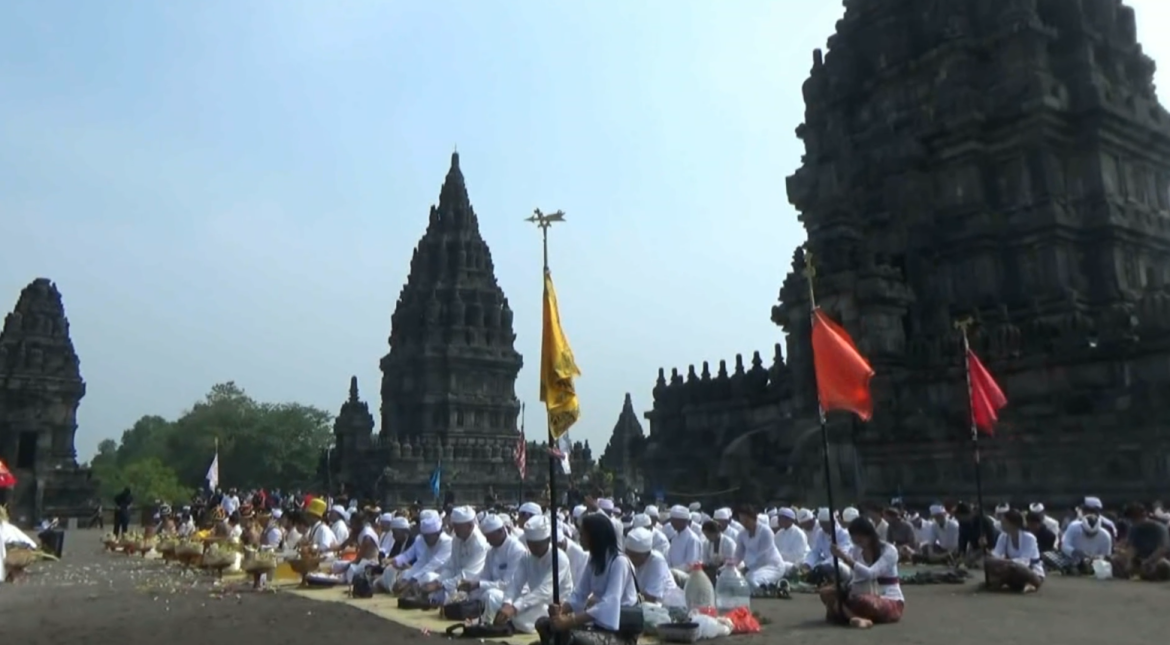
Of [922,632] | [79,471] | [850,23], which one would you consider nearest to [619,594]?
[922,632]

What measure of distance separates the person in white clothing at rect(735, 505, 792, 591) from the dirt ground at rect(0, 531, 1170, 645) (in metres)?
0.64

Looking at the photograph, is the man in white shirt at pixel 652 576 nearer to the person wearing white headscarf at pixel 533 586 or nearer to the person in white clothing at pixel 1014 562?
the person wearing white headscarf at pixel 533 586

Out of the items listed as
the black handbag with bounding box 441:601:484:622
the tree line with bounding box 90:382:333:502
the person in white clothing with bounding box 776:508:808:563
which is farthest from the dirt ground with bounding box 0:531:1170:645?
the tree line with bounding box 90:382:333:502

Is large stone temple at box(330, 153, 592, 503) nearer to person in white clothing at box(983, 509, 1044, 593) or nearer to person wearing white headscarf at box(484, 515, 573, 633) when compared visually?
person in white clothing at box(983, 509, 1044, 593)

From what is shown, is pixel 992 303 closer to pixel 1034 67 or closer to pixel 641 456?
pixel 1034 67

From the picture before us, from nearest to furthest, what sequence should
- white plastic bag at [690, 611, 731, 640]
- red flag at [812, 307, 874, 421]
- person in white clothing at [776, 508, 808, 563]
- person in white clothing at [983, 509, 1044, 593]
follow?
1. white plastic bag at [690, 611, 731, 640]
2. red flag at [812, 307, 874, 421]
3. person in white clothing at [983, 509, 1044, 593]
4. person in white clothing at [776, 508, 808, 563]

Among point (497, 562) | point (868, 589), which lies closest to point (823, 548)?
point (868, 589)

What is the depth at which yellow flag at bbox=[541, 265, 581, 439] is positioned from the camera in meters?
10.2

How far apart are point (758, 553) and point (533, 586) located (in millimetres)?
4774

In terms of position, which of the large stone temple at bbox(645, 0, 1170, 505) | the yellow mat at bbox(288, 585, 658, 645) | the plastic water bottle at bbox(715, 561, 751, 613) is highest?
the large stone temple at bbox(645, 0, 1170, 505)

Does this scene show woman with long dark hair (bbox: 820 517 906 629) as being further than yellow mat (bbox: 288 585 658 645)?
No

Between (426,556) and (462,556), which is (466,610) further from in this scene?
(426,556)

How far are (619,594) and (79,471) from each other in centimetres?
5210

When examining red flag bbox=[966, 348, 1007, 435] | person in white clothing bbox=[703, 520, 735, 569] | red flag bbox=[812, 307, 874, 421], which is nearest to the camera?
red flag bbox=[812, 307, 874, 421]
